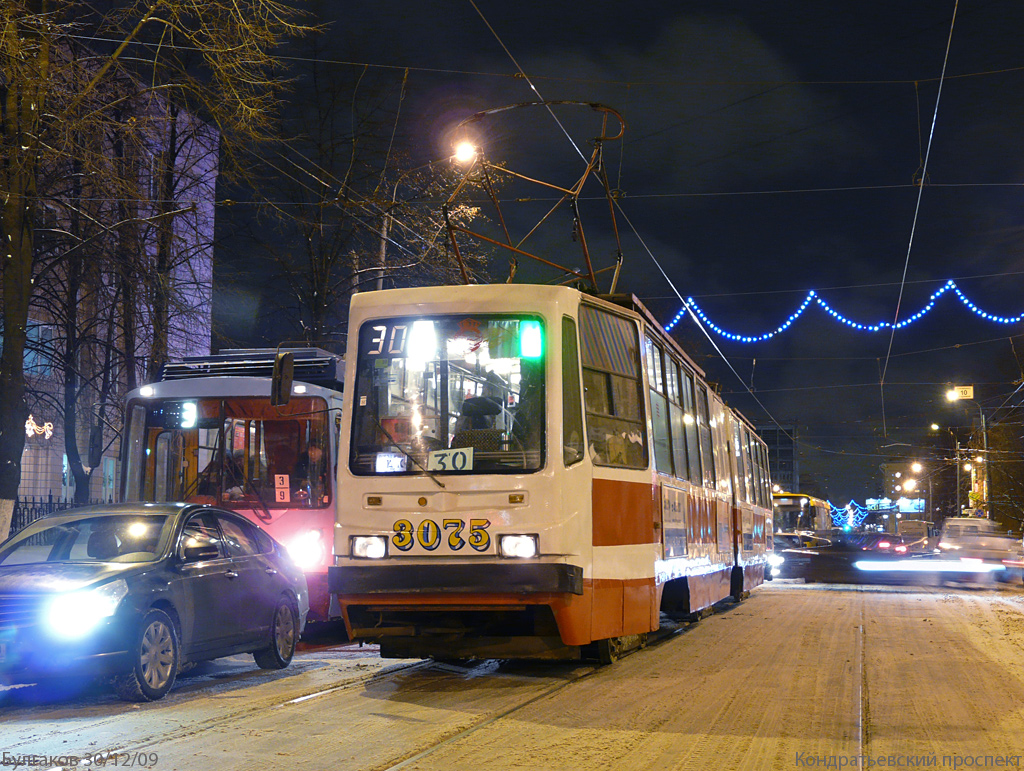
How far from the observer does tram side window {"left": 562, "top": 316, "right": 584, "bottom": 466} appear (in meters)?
9.21

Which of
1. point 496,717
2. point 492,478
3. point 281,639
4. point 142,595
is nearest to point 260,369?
point 281,639

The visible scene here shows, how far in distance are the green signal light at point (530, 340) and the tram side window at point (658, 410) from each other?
5.70ft

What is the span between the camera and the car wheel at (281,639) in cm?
1075

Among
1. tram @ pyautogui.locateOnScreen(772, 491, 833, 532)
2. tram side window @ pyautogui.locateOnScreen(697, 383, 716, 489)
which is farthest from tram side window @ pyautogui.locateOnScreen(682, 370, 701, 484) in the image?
tram @ pyautogui.locateOnScreen(772, 491, 833, 532)

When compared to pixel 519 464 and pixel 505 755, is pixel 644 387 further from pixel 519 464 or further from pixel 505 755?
pixel 505 755

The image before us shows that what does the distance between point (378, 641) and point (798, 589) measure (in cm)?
1959

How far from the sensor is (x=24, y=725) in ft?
24.8

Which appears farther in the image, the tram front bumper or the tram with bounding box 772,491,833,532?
the tram with bounding box 772,491,833,532

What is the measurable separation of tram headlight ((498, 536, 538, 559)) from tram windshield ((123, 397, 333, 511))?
5.05m

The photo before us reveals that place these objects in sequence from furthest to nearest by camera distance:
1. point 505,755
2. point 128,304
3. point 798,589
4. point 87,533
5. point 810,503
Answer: point 810,503 → point 798,589 → point 128,304 → point 87,533 → point 505,755

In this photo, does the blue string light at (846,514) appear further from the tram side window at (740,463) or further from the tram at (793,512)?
the tram side window at (740,463)

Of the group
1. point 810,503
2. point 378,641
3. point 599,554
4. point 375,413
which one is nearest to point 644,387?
point 599,554

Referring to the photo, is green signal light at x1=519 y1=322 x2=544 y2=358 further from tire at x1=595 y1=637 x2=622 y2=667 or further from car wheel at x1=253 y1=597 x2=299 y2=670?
car wheel at x1=253 y1=597 x2=299 y2=670

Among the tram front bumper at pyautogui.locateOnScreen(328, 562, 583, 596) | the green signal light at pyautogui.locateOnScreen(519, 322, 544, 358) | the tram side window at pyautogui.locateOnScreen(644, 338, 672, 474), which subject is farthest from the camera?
the tram side window at pyautogui.locateOnScreen(644, 338, 672, 474)
